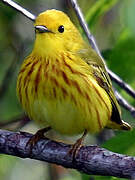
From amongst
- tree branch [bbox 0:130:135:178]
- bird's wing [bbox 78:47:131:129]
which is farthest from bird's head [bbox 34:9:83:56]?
tree branch [bbox 0:130:135:178]

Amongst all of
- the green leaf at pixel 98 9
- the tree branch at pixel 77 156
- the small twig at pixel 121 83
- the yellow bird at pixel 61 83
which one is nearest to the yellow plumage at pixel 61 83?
the yellow bird at pixel 61 83

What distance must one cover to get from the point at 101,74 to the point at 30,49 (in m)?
2.17

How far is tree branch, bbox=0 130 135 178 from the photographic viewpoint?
4.64 metres

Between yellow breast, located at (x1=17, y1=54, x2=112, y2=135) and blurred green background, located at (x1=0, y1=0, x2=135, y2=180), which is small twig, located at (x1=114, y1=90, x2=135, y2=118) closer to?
blurred green background, located at (x1=0, y1=0, x2=135, y2=180)

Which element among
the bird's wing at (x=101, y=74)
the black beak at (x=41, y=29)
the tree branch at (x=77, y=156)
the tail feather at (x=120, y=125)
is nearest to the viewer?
the tree branch at (x=77, y=156)

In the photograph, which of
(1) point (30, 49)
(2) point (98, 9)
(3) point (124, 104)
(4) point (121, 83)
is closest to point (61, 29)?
(2) point (98, 9)

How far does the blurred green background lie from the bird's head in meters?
0.62

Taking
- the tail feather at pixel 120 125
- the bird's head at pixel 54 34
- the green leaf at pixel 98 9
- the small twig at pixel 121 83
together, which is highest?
the green leaf at pixel 98 9

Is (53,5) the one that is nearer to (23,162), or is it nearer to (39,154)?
(23,162)

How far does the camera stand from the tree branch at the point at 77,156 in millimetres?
4645

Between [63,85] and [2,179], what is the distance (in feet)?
9.47

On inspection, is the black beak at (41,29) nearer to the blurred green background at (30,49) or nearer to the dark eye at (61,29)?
the dark eye at (61,29)

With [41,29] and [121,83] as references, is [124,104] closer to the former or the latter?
[121,83]

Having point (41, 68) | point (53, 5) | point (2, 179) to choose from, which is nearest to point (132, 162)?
point (41, 68)
